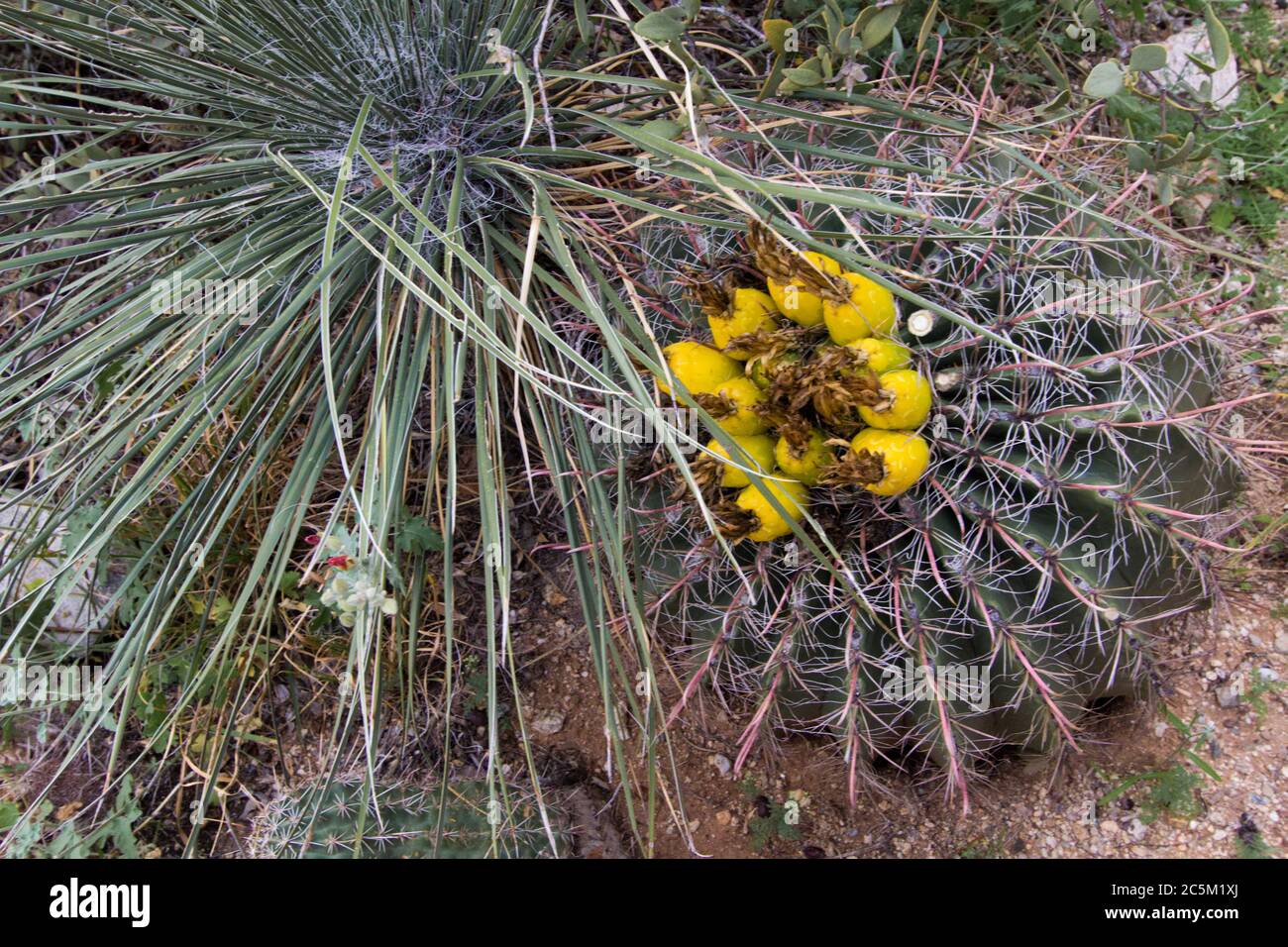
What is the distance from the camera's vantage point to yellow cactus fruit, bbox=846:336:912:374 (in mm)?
1261

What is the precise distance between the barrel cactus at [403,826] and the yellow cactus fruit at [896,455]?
2.86 feet

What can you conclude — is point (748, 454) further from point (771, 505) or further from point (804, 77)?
point (804, 77)

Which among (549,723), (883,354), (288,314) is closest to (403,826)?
(549,723)

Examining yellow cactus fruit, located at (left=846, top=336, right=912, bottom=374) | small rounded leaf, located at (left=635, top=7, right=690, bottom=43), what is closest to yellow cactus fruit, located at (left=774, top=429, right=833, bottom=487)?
yellow cactus fruit, located at (left=846, top=336, right=912, bottom=374)

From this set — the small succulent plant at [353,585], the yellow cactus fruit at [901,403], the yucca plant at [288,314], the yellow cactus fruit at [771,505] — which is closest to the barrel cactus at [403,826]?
the yucca plant at [288,314]

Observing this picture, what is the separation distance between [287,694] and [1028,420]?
169 centimetres

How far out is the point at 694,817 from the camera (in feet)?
6.21

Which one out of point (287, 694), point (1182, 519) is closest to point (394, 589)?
point (287, 694)

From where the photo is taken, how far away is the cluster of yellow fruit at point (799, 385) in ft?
4.09

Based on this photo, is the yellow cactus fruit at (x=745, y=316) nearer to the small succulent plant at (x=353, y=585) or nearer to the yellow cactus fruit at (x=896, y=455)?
the yellow cactus fruit at (x=896, y=455)

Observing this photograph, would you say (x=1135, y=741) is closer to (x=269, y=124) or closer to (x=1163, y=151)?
(x=1163, y=151)

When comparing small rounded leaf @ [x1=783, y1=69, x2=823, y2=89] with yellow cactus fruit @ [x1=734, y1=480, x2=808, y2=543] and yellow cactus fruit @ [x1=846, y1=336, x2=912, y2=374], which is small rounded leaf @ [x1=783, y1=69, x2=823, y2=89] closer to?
yellow cactus fruit @ [x1=846, y1=336, x2=912, y2=374]

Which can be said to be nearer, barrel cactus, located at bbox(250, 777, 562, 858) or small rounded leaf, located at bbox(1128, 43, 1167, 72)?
small rounded leaf, located at bbox(1128, 43, 1167, 72)

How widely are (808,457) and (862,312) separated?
8.2 inches
